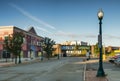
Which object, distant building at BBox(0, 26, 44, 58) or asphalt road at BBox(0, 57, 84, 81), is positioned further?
distant building at BBox(0, 26, 44, 58)

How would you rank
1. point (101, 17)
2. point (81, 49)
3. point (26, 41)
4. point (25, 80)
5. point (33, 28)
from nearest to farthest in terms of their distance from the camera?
point (25, 80)
point (101, 17)
point (26, 41)
point (33, 28)
point (81, 49)

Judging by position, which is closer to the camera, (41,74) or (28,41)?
(41,74)

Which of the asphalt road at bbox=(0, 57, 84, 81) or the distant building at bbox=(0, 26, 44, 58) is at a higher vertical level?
the distant building at bbox=(0, 26, 44, 58)

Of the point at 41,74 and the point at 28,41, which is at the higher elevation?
the point at 28,41

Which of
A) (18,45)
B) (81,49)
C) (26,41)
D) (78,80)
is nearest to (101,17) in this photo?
(78,80)

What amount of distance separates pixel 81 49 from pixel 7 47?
102 m

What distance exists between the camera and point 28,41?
79062 mm

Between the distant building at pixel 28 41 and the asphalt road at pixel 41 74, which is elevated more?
the distant building at pixel 28 41

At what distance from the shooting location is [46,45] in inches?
3551

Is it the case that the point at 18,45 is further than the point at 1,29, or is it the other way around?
the point at 1,29

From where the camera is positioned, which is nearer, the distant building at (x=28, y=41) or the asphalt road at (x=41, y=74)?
the asphalt road at (x=41, y=74)

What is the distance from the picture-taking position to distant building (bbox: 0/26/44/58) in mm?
67375

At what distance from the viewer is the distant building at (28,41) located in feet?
221

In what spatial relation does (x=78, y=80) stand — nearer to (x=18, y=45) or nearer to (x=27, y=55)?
(x=18, y=45)
